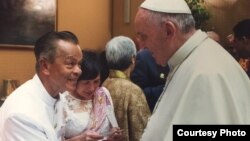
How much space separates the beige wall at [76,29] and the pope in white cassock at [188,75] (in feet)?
11.9

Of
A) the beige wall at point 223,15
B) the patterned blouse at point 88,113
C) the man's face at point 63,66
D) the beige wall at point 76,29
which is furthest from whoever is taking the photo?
the beige wall at point 223,15

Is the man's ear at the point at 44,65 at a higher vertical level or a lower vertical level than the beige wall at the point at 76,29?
higher

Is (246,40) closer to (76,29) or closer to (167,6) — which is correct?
(167,6)

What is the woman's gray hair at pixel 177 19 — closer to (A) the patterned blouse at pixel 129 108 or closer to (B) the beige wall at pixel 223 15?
(A) the patterned blouse at pixel 129 108

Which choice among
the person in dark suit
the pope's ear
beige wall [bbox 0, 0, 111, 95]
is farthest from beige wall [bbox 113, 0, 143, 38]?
the pope's ear

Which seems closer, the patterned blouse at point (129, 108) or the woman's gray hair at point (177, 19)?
the woman's gray hair at point (177, 19)

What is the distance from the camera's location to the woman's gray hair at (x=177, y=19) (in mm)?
2049

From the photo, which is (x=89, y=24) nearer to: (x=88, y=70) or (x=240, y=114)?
(x=88, y=70)

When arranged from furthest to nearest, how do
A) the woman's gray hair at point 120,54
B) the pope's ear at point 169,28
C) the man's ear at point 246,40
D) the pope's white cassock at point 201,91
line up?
the man's ear at point 246,40, the woman's gray hair at point 120,54, the pope's ear at point 169,28, the pope's white cassock at point 201,91

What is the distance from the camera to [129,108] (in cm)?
330

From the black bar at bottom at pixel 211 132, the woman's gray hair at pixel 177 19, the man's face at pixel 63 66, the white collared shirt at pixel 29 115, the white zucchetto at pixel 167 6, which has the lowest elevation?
the white collared shirt at pixel 29 115

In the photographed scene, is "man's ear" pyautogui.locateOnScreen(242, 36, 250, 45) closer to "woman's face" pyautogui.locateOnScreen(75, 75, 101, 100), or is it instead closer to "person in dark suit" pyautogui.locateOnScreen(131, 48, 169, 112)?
"person in dark suit" pyautogui.locateOnScreen(131, 48, 169, 112)

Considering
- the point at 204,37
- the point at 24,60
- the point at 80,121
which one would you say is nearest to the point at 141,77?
the point at 80,121

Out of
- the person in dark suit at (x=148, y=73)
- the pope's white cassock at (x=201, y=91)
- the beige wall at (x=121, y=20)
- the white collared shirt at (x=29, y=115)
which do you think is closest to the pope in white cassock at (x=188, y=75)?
the pope's white cassock at (x=201, y=91)
